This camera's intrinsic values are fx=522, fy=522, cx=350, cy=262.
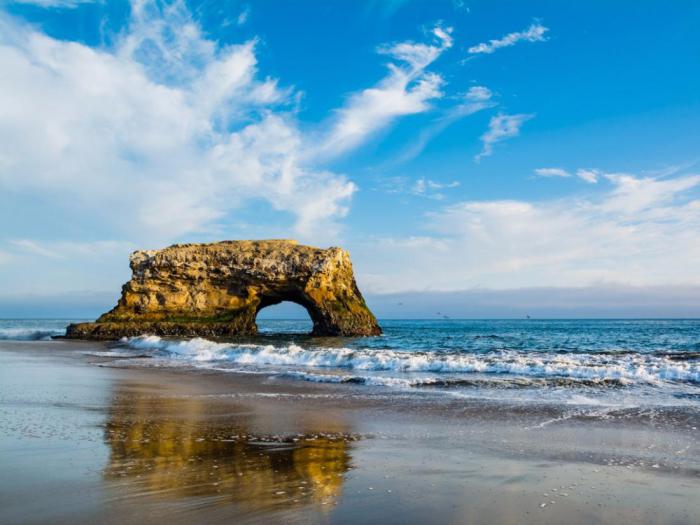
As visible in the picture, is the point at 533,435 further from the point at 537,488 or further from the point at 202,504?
the point at 202,504

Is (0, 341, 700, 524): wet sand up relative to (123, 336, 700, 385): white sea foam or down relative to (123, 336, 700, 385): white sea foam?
up

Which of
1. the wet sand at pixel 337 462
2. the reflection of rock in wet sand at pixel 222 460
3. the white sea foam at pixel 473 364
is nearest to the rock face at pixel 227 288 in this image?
the white sea foam at pixel 473 364

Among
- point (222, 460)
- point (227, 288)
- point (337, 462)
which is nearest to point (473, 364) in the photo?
point (337, 462)

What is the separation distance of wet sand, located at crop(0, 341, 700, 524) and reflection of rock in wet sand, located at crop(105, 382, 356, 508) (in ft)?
0.08

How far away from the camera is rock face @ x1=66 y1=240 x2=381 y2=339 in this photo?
43.4 metres

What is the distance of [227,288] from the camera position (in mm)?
45844

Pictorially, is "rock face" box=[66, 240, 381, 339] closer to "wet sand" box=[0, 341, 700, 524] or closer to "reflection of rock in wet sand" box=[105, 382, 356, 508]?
"wet sand" box=[0, 341, 700, 524]

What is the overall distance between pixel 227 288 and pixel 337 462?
4176 centimetres

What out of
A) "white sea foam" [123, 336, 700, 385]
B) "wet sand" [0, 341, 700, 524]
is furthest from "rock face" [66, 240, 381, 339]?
"wet sand" [0, 341, 700, 524]

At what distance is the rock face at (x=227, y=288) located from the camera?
43.4 m

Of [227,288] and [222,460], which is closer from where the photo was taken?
[222,460]

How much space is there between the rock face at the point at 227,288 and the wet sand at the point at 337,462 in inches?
1320

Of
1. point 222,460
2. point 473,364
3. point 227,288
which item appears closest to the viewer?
point 222,460

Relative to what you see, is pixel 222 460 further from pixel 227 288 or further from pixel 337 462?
pixel 227 288
